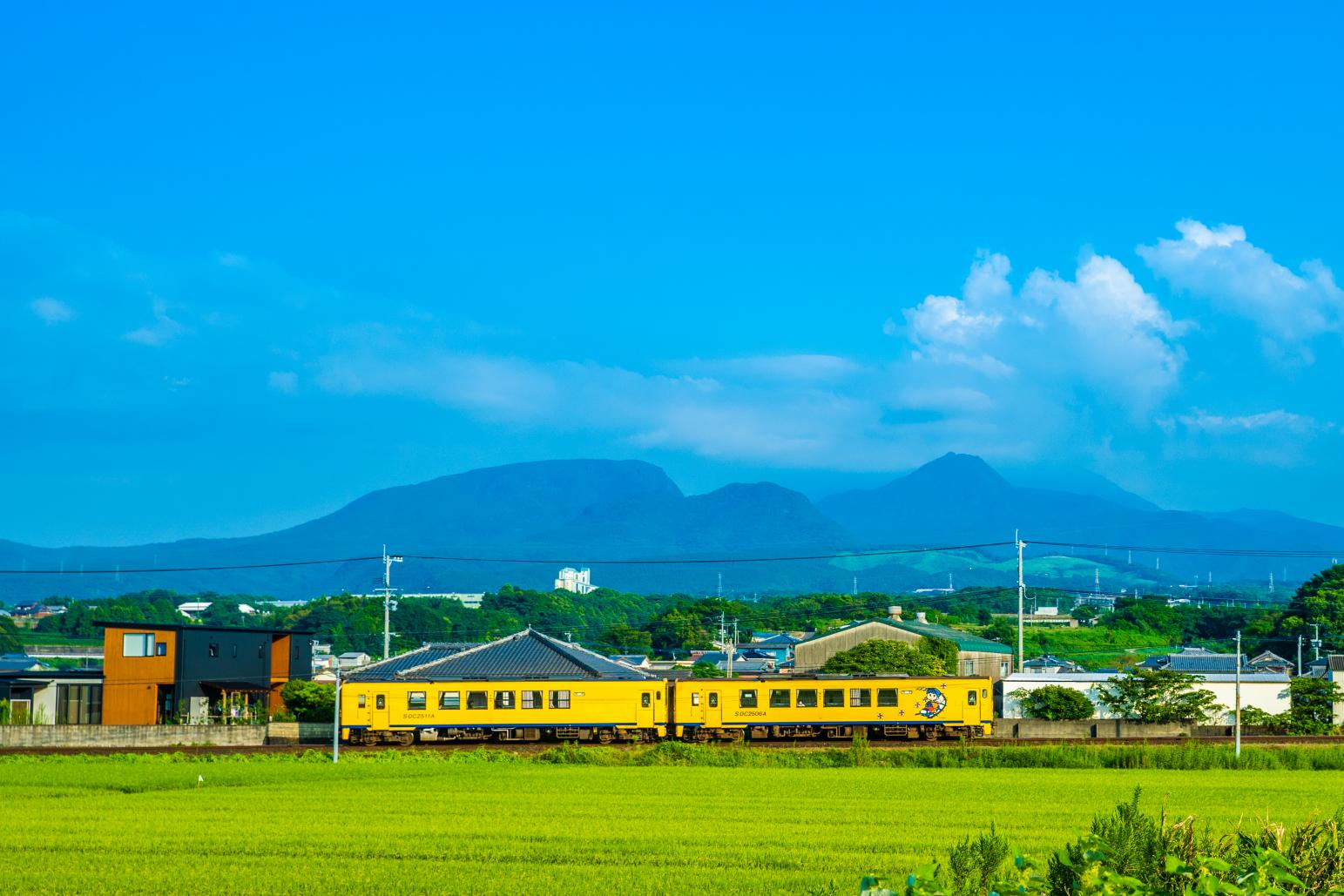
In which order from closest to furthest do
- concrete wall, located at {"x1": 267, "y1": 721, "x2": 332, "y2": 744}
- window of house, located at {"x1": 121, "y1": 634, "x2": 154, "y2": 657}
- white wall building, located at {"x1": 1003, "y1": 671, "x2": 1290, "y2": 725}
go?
concrete wall, located at {"x1": 267, "y1": 721, "x2": 332, "y2": 744} → window of house, located at {"x1": 121, "y1": 634, "x2": 154, "y2": 657} → white wall building, located at {"x1": 1003, "y1": 671, "x2": 1290, "y2": 725}

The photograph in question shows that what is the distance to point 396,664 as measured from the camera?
150 ft

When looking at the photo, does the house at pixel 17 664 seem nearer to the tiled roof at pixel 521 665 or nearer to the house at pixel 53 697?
the house at pixel 53 697

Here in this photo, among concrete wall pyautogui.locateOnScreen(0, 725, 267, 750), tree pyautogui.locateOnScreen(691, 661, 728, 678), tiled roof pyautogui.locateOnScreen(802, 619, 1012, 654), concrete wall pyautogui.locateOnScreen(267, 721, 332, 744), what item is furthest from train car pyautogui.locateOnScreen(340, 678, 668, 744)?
tiled roof pyautogui.locateOnScreen(802, 619, 1012, 654)

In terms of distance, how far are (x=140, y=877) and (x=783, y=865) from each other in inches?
304

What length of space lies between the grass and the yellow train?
5896 mm

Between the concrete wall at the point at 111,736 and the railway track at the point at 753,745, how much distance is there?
882mm

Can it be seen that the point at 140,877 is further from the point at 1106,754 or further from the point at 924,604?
the point at 924,604

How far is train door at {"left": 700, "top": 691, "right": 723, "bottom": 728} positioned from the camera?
133ft

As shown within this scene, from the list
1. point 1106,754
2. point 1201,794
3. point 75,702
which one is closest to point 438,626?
point 75,702

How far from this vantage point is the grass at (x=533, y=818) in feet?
51.7

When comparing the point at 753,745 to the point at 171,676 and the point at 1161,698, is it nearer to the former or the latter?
the point at 1161,698

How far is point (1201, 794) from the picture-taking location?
25.2m

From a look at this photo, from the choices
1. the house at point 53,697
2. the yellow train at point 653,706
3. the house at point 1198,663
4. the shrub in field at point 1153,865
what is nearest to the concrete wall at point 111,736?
the house at point 53,697

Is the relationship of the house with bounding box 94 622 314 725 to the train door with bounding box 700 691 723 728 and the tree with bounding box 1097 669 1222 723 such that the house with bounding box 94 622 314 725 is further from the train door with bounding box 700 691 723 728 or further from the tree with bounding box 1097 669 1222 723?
the tree with bounding box 1097 669 1222 723
